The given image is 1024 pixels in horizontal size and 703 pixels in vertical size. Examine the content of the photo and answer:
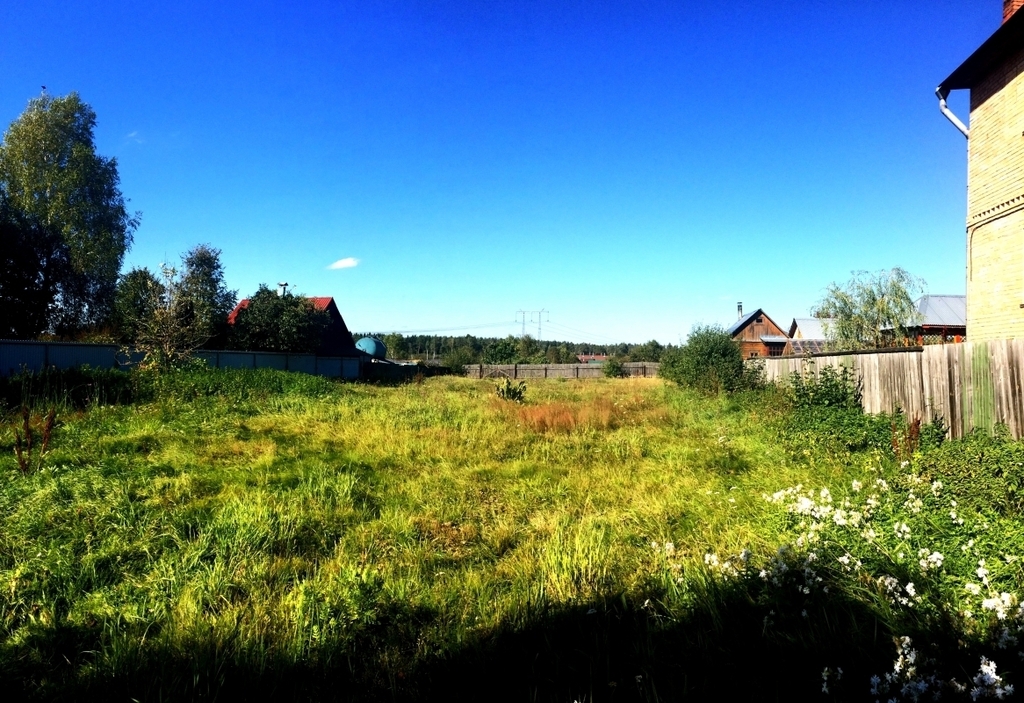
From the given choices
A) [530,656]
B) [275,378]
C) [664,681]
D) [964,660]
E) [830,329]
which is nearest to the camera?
[964,660]

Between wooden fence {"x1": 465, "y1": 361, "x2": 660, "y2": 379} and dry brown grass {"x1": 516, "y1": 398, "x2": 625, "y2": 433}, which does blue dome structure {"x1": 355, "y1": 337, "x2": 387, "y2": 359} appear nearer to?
wooden fence {"x1": 465, "y1": 361, "x2": 660, "y2": 379}

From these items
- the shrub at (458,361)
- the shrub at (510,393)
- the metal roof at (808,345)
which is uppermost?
the metal roof at (808,345)

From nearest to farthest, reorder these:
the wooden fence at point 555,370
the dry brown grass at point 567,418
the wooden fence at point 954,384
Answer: the wooden fence at point 954,384, the dry brown grass at point 567,418, the wooden fence at point 555,370

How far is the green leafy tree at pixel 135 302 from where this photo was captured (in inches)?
669

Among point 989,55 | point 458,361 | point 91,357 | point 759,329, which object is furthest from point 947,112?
point 759,329

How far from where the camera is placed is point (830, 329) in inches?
922

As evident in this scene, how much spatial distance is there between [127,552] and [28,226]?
22.4 meters

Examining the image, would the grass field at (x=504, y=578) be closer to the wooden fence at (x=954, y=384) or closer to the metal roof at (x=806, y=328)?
the wooden fence at (x=954, y=384)

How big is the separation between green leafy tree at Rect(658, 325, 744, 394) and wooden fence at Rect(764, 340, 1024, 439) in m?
6.57

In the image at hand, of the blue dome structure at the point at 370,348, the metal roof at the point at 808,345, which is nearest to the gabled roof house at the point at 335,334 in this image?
the blue dome structure at the point at 370,348

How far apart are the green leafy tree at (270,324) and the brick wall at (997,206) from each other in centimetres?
2263

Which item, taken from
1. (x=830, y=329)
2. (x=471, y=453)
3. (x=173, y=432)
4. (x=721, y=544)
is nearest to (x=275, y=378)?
(x=173, y=432)

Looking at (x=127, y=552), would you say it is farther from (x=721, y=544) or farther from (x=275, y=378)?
(x=275, y=378)

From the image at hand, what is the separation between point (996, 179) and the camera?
10.2m
